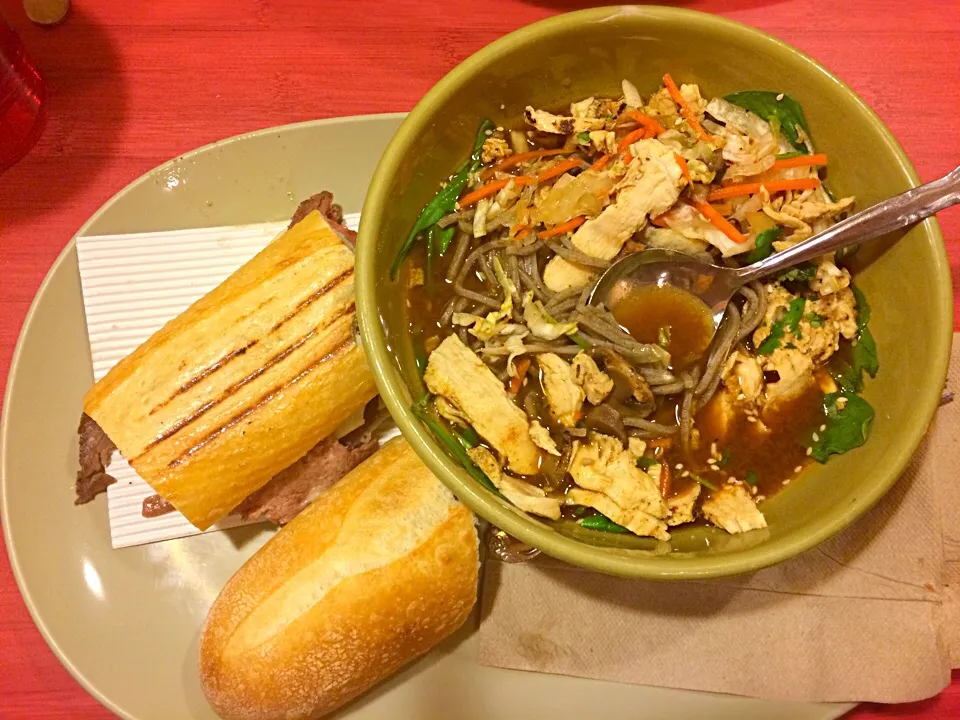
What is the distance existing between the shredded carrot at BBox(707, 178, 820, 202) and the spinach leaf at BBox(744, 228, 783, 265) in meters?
0.10

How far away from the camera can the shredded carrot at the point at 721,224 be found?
154cm

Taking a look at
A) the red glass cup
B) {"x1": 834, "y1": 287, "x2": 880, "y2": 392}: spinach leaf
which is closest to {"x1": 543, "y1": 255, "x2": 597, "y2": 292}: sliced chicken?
{"x1": 834, "y1": 287, "x2": 880, "y2": 392}: spinach leaf

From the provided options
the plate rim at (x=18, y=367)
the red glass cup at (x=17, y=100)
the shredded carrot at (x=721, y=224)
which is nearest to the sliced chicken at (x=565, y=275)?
the shredded carrot at (x=721, y=224)

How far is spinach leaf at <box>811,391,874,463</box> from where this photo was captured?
5.00 ft

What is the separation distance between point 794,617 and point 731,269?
3.41ft

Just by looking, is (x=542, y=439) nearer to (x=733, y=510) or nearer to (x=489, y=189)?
(x=733, y=510)

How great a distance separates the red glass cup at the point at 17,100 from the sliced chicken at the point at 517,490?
1879 millimetres

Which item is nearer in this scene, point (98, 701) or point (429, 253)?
point (429, 253)

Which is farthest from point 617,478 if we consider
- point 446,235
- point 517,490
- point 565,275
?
point 446,235

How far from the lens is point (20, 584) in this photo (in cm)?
191

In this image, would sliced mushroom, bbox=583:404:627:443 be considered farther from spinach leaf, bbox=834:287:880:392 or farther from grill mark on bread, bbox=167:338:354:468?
grill mark on bread, bbox=167:338:354:468

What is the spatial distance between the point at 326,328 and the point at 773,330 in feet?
3.75

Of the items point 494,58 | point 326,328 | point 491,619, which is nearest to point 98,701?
point 491,619

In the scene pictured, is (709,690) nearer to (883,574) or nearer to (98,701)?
(883,574)
